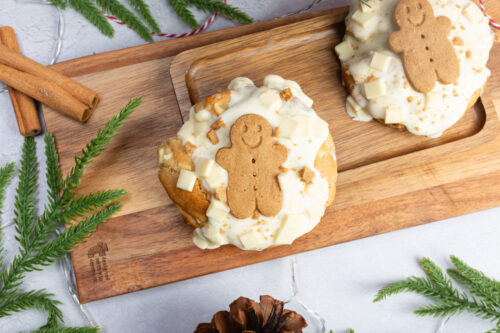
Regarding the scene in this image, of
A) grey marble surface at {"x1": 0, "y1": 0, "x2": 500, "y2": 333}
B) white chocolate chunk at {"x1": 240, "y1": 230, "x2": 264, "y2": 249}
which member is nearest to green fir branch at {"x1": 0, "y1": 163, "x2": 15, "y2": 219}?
grey marble surface at {"x1": 0, "y1": 0, "x2": 500, "y2": 333}

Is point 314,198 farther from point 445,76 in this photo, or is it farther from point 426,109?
point 445,76

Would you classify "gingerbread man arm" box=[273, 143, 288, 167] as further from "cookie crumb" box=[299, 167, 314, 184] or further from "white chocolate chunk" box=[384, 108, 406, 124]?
"white chocolate chunk" box=[384, 108, 406, 124]

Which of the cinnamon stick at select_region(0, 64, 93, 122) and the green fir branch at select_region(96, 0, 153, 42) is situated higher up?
the green fir branch at select_region(96, 0, 153, 42)

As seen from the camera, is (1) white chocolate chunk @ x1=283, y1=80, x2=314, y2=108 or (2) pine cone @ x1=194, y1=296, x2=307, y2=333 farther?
(1) white chocolate chunk @ x1=283, y1=80, x2=314, y2=108

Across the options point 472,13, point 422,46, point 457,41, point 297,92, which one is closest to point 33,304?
point 297,92

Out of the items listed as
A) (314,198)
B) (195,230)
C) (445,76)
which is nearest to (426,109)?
(445,76)

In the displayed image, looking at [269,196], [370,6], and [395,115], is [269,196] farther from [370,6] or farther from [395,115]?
[370,6]

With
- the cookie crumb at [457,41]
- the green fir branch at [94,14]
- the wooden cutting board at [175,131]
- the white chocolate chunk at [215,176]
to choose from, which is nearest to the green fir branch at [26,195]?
the wooden cutting board at [175,131]
